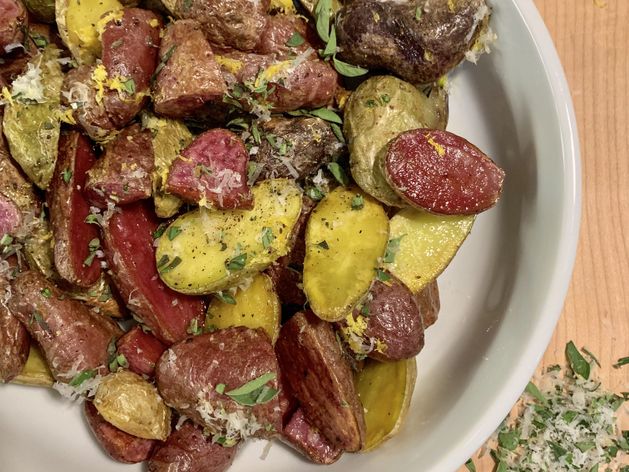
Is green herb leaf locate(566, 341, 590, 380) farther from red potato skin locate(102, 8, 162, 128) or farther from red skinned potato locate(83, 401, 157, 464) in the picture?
red potato skin locate(102, 8, 162, 128)

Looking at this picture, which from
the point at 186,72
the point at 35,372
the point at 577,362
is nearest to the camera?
the point at 186,72

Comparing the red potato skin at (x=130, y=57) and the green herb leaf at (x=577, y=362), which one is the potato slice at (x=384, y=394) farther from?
the red potato skin at (x=130, y=57)

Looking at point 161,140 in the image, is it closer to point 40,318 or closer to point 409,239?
point 40,318

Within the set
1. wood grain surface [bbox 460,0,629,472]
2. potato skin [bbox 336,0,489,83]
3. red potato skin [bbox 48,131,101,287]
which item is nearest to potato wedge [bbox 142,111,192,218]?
red potato skin [bbox 48,131,101,287]

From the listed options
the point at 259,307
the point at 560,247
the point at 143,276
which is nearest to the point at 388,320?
the point at 259,307

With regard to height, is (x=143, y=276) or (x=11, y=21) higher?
(x=11, y=21)

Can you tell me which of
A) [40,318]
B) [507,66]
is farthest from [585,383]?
[40,318]

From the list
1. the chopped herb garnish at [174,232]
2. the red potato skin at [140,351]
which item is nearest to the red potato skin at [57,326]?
the red potato skin at [140,351]

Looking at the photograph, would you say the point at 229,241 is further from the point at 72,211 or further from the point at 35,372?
the point at 35,372
